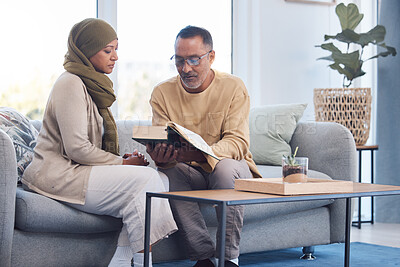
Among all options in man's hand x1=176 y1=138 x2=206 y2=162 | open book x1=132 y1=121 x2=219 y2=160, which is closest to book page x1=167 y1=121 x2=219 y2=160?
open book x1=132 y1=121 x2=219 y2=160

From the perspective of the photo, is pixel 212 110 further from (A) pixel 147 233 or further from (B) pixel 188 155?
(A) pixel 147 233

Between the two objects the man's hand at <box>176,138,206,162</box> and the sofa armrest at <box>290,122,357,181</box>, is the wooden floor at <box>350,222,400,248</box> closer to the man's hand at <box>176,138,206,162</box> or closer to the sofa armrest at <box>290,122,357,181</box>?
the sofa armrest at <box>290,122,357,181</box>

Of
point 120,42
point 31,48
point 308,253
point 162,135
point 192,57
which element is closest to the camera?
point 162,135

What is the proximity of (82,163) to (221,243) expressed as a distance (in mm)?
838

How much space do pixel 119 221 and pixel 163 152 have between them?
0.33m

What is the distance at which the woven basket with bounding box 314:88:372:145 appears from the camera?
155 inches

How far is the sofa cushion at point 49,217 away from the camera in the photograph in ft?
6.84

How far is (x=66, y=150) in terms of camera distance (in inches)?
85.9

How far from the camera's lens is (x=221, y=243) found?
1.60 meters

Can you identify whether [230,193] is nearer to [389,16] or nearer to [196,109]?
[196,109]

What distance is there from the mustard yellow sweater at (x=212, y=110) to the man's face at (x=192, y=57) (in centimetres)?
7

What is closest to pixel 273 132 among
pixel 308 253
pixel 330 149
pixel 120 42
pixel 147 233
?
pixel 330 149

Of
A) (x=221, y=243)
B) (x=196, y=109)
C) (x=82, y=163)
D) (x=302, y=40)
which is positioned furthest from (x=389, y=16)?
(x=221, y=243)

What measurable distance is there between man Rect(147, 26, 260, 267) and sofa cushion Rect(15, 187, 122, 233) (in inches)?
13.9
